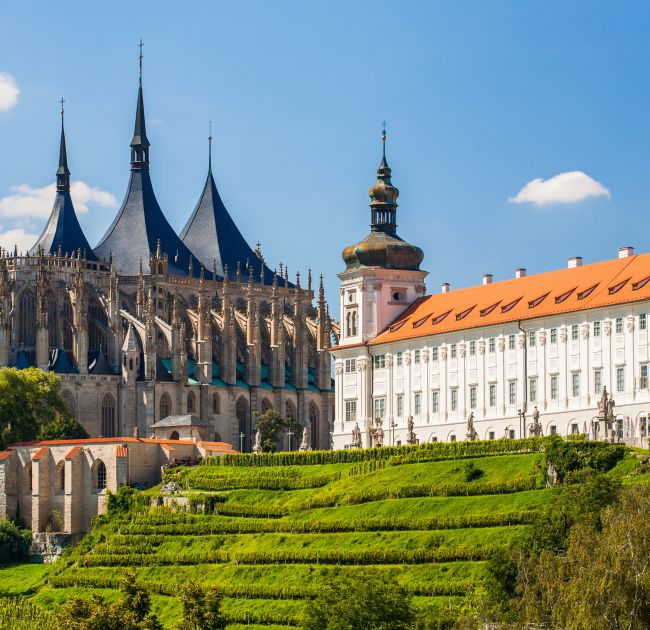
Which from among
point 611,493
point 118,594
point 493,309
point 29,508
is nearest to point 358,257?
point 493,309

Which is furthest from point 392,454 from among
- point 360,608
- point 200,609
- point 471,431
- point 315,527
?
point 360,608

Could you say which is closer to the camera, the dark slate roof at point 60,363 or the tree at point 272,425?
the dark slate roof at point 60,363

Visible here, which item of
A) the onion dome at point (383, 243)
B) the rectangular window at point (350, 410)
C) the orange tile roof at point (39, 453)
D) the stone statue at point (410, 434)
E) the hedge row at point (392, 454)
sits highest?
the onion dome at point (383, 243)

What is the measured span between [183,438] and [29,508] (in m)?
11.4

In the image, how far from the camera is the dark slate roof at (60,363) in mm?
130250

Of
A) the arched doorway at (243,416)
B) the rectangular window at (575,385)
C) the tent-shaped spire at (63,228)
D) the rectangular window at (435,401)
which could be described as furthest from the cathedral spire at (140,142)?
the rectangular window at (575,385)

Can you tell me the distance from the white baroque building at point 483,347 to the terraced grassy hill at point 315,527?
21.7 ft

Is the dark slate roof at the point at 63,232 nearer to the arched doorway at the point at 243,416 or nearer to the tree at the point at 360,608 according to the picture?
the arched doorway at the point at 243,416

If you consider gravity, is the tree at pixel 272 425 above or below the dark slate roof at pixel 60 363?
below

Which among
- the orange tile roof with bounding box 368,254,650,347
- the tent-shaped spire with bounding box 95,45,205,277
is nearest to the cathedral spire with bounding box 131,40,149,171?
the tent-shaped spire with bounding box 95,45,205,277

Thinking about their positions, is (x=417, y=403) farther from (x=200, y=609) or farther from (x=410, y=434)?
(x=200, y=609)

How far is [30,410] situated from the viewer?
114m

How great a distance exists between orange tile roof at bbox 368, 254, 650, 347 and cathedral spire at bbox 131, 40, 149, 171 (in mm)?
43481

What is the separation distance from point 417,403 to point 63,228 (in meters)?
42.9
